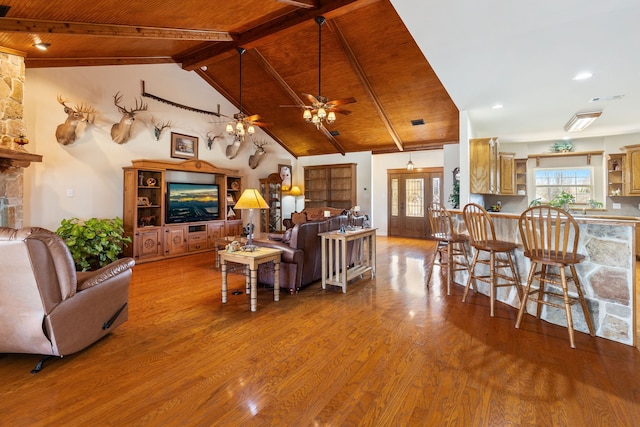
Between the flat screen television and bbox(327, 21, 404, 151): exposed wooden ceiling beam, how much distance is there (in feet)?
13.3

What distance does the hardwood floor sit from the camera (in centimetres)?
164

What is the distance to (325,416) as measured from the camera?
1624 mm

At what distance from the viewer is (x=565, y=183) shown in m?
6.46

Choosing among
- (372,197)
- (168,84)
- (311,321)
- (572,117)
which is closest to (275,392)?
(311,321)

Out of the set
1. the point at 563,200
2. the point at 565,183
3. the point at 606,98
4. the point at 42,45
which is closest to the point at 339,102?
the point at 606,98

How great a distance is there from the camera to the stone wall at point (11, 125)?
3924 mm

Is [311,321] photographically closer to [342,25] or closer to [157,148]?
[342,25]

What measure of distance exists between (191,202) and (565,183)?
806cm

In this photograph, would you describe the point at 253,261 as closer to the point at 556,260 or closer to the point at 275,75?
the point at 556,260

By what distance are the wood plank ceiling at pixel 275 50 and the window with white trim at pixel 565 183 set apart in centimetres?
220

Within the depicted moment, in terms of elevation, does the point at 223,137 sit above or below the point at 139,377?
above

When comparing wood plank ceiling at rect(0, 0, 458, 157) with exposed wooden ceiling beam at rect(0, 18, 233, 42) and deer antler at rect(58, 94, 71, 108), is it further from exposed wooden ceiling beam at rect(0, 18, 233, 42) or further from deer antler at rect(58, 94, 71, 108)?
deer antler at rect(58, 94, 71, 108)

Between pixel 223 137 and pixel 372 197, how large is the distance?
468 centimetres

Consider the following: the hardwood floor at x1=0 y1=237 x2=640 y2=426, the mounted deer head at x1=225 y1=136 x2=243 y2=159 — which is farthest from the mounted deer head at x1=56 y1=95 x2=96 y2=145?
the hardwood floor at x1=0 y1=237 x2=640 y2=426
